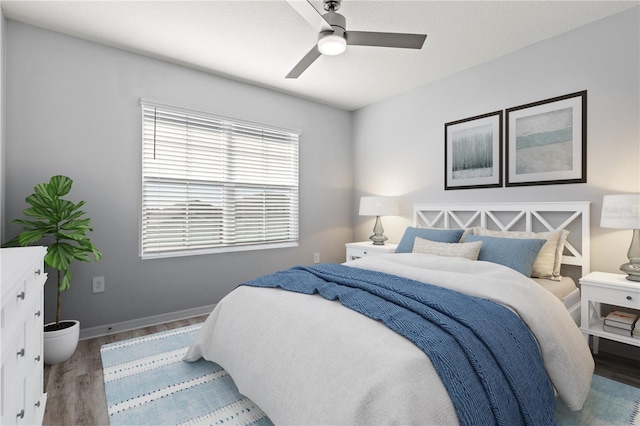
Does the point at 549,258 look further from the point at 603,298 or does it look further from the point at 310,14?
the point at 310,14

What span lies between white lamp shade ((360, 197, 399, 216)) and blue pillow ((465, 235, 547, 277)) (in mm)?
1396

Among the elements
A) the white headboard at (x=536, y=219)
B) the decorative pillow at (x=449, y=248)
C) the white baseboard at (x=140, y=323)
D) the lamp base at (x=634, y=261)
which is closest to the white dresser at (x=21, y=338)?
the white baseboard at (x=140, y=323)

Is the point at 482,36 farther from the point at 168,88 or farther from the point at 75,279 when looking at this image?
the point at 75,279

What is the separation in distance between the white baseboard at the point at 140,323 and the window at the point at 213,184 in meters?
0.61

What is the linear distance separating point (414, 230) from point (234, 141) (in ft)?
7.33

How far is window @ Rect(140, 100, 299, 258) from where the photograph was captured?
322 cm

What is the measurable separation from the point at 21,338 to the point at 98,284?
1.77 metres

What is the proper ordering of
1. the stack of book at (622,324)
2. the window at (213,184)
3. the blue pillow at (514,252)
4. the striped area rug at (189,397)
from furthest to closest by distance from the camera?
the window at (213,184) < the blue pillow at (514,252) < the stack of book at (622,324) < the striped area rug at (189,397)

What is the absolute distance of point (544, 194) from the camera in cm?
291

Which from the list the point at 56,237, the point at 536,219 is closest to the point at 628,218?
the point at 536,219

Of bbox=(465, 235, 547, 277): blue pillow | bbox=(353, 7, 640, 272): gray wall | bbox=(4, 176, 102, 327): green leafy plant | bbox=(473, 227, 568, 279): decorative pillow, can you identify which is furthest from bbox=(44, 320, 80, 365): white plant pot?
bbox=(473, 227, 568, 279): decorative pillow

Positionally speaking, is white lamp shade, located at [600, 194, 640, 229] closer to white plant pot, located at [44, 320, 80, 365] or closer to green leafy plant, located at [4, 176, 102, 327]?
green leafy plant, located at [4, 176, 102, 327]

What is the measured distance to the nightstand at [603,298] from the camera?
2129 mm

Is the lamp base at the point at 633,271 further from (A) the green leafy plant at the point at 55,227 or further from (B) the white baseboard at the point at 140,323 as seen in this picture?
(A) the green leafy plant at the point at 55,227
